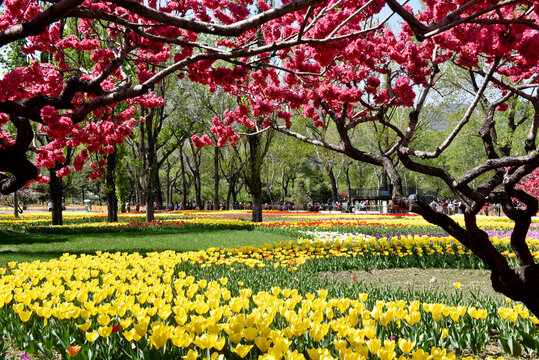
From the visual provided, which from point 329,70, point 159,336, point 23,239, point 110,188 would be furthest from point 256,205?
point 159,336

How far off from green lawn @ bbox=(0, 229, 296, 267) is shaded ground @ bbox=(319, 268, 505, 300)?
4786 millimetres

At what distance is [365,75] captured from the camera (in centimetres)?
701

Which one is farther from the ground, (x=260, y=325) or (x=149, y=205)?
(x=149, y=205)

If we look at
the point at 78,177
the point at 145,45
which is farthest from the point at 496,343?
the point at 78,177

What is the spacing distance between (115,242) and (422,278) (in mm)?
8993

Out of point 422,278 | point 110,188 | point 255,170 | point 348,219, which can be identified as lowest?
point 348,219

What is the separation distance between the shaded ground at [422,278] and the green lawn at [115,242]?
479 centimetres

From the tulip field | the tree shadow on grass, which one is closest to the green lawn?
the tree shadow on grass

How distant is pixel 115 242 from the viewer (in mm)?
11820

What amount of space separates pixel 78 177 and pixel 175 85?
4596cm

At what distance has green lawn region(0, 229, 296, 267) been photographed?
9.74m

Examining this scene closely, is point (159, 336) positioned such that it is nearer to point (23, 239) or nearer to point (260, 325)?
point (260, 325)

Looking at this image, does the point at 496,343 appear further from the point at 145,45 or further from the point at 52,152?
the point at 52,152

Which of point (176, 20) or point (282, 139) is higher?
point (282, 139)
